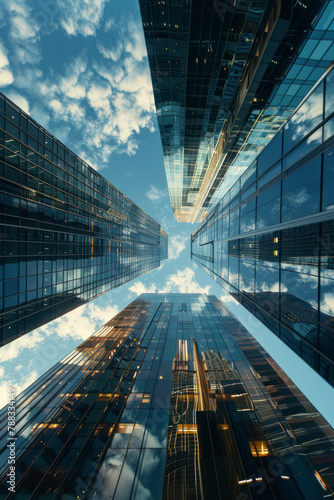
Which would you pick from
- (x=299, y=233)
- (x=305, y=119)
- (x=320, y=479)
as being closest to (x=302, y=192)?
(x=299, y=233)

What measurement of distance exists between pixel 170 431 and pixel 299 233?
52.4ft

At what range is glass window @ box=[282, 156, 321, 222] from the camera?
28.2 feet

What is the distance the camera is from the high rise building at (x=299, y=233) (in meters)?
7.99

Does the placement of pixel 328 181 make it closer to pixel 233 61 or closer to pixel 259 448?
pixel 259 448

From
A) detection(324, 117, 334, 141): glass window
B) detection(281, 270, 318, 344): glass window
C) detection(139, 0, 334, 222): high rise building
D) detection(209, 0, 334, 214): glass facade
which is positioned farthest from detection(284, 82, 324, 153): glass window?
detection(209, 0, 334, 214): glass facade

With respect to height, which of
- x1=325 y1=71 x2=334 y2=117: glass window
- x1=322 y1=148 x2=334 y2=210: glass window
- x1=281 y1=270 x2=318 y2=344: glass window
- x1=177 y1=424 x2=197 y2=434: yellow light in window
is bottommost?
x1=177 y1=424 x2=197 y2=434: yellow light in window

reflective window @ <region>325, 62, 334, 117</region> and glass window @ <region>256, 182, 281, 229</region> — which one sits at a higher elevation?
reflective window @ <region>325, 62, 334, 117</region>

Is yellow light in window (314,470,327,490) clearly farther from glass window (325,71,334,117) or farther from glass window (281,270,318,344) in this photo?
glass window (325,71,334,117)

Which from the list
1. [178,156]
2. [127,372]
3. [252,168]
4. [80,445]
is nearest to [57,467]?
[80,445]

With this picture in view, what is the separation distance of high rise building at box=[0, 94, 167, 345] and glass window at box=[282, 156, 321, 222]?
20.8 meters

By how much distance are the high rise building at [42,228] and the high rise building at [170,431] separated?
784 cm

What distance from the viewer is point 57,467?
469 inches

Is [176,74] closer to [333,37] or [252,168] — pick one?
[333,37]

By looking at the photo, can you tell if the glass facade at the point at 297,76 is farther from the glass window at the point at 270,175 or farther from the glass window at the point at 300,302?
the glass window at the point at 300,302
